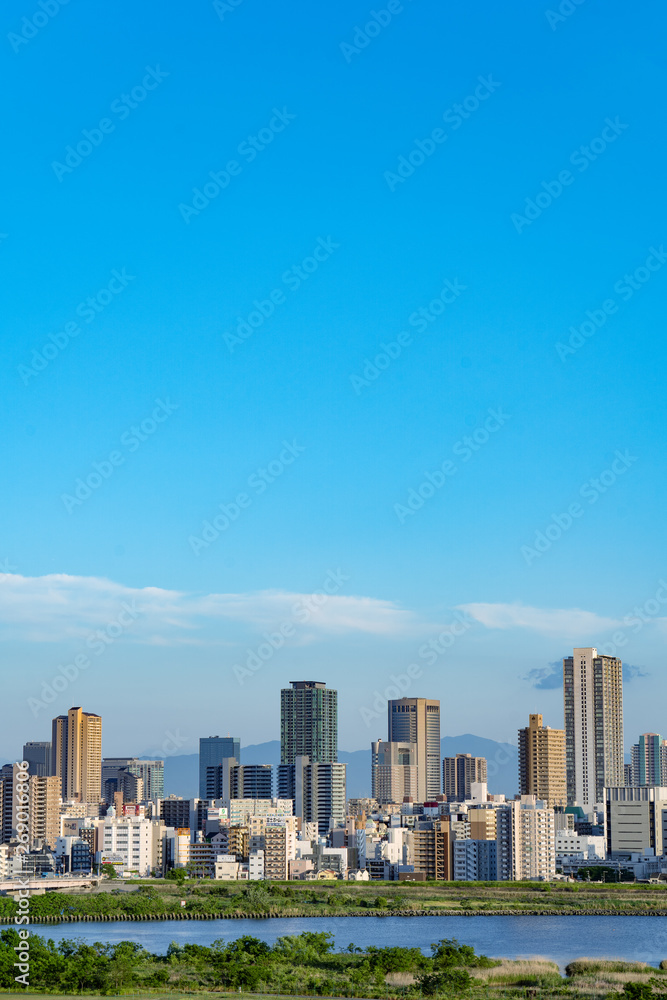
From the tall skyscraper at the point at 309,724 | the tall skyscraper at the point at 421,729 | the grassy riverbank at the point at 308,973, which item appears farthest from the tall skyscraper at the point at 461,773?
the grassy riverbank at the point at 308,973

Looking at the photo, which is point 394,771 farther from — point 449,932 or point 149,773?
point 449,932

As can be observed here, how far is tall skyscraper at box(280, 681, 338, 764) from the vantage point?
386ft

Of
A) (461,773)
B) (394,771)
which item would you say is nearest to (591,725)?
(461,773)

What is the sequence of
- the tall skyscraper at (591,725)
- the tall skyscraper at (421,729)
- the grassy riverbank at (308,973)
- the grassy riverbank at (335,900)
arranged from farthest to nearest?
the tall skyscraper at (421,729) → the tall skyscraper at (591,725) → the grassy riverbank at (335,900) → the grassy riverbank at (308,973)

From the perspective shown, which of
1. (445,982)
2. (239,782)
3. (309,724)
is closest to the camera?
(445,982)

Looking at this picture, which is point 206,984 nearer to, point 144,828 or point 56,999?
point 56,999

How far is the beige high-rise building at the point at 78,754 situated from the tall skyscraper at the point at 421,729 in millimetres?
34363

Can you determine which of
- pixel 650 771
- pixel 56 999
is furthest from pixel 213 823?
pixel 650 771

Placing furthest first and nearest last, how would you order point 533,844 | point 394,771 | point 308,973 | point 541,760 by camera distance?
1. point 394,771
2. point 541,760
3. point 533,844
4. point 308,973

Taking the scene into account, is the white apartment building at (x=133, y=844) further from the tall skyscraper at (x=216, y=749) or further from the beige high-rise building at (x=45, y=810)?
the tall skyscraper at (x=216, y=749)

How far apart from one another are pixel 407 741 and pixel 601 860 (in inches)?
3266

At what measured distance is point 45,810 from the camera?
73.1 meters

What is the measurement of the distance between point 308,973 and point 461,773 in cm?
10715

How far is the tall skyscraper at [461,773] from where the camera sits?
12688 centimetres
